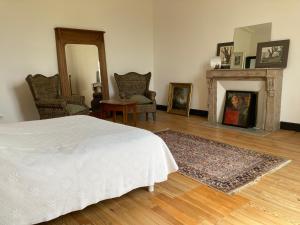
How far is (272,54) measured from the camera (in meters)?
4.12

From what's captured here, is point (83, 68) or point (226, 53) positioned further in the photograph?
point (83, 68)

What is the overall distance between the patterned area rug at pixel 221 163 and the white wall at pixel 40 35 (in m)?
3.03

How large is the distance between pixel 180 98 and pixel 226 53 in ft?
5.14

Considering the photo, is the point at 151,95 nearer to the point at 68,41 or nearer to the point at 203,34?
the point at 203,34

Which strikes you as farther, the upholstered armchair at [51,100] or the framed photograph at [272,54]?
the framed photograph at [272,54]

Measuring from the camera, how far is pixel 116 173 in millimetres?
1888

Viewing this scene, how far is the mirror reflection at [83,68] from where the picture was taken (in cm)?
515

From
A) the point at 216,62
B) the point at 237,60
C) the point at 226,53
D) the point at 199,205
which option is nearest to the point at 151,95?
the point at 216,62

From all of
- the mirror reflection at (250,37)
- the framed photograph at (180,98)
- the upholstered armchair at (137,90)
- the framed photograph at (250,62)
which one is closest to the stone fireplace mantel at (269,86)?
the framed photograph at (250,62)

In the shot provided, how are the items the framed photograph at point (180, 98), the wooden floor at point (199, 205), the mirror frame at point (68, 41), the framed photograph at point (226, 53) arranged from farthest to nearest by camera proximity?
the framed photograph at point (180, 98) < the mirror frame at point (68, 41) < the framed photograph at point (226, 53) < the wooden floor at point (199, 205)

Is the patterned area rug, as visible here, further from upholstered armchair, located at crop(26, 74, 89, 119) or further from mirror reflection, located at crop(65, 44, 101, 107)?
mirror reflection, located at crop(65, 44, 101, 107)

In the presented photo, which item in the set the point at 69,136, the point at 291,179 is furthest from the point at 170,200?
the point at 291,179

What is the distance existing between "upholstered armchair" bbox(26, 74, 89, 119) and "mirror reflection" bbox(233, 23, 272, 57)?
3083mm

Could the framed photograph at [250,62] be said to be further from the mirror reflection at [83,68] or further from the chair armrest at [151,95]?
the mirror reflection at [83,68]
